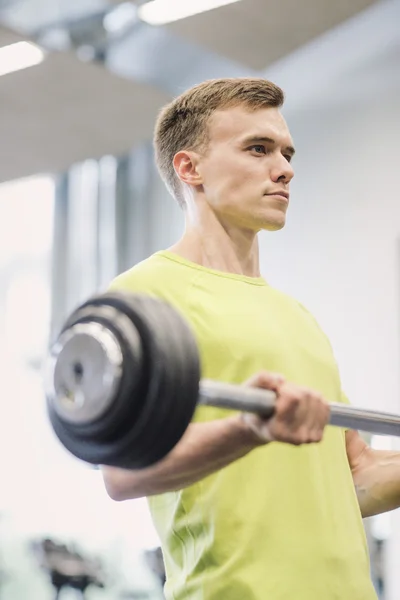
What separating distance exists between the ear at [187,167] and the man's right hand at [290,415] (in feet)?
2.40

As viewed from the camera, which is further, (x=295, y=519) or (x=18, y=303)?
(x=18, y=303)

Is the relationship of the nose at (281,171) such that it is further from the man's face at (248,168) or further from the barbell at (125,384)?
the barbell at (125,384)

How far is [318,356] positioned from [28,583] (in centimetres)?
319

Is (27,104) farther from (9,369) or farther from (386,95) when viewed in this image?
(386,95)

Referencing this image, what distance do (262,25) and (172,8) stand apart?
442 mm

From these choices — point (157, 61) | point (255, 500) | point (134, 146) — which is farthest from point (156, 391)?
point (134, 146)

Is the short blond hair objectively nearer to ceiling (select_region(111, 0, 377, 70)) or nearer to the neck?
the neck

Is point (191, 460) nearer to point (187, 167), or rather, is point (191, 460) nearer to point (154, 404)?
point (154, 404)

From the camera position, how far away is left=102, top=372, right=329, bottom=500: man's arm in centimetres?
107

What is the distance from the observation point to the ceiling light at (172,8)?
13.3 feet

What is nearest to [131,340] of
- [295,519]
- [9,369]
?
[295,519]

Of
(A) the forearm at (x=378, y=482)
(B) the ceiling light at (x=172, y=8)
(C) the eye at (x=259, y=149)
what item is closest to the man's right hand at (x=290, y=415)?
(A) the forearm at (x=378, y=482)

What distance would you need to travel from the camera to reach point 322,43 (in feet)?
14.7

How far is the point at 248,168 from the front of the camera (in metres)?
1.67
